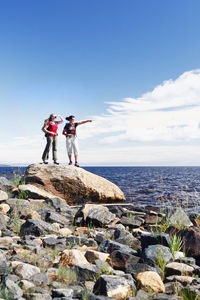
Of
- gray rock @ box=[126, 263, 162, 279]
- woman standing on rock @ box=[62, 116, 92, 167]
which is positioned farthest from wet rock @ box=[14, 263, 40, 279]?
woman standing on rock @ box=[62, 116, 92, 167]

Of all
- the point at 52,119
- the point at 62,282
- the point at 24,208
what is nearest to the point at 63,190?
the point at 52,119

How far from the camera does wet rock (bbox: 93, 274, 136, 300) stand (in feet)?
14.0

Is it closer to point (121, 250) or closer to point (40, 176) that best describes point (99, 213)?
point (121, 250)

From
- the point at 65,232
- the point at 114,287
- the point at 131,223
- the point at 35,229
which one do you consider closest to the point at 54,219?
the point at 65,232

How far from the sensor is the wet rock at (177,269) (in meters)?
5.29

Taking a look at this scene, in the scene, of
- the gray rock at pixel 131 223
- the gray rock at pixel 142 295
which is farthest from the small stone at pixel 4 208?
the gray rock at pixel 142 295

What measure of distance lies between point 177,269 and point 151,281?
82cm

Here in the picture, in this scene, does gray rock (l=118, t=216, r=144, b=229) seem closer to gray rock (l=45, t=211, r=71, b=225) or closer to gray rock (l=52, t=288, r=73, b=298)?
→ gray rock (l=45, t=211, r=71, b=225)

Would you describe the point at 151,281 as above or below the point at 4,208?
below

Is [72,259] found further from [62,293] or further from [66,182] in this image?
[66,182]

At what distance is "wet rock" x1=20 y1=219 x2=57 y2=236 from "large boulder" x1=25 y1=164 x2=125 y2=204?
19.3 ft

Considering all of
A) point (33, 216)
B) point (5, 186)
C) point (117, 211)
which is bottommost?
point (117, 211)

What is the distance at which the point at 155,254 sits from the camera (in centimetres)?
571

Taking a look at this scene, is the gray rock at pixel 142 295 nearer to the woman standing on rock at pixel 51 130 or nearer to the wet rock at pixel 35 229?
the wet rock at pixel 35 229
